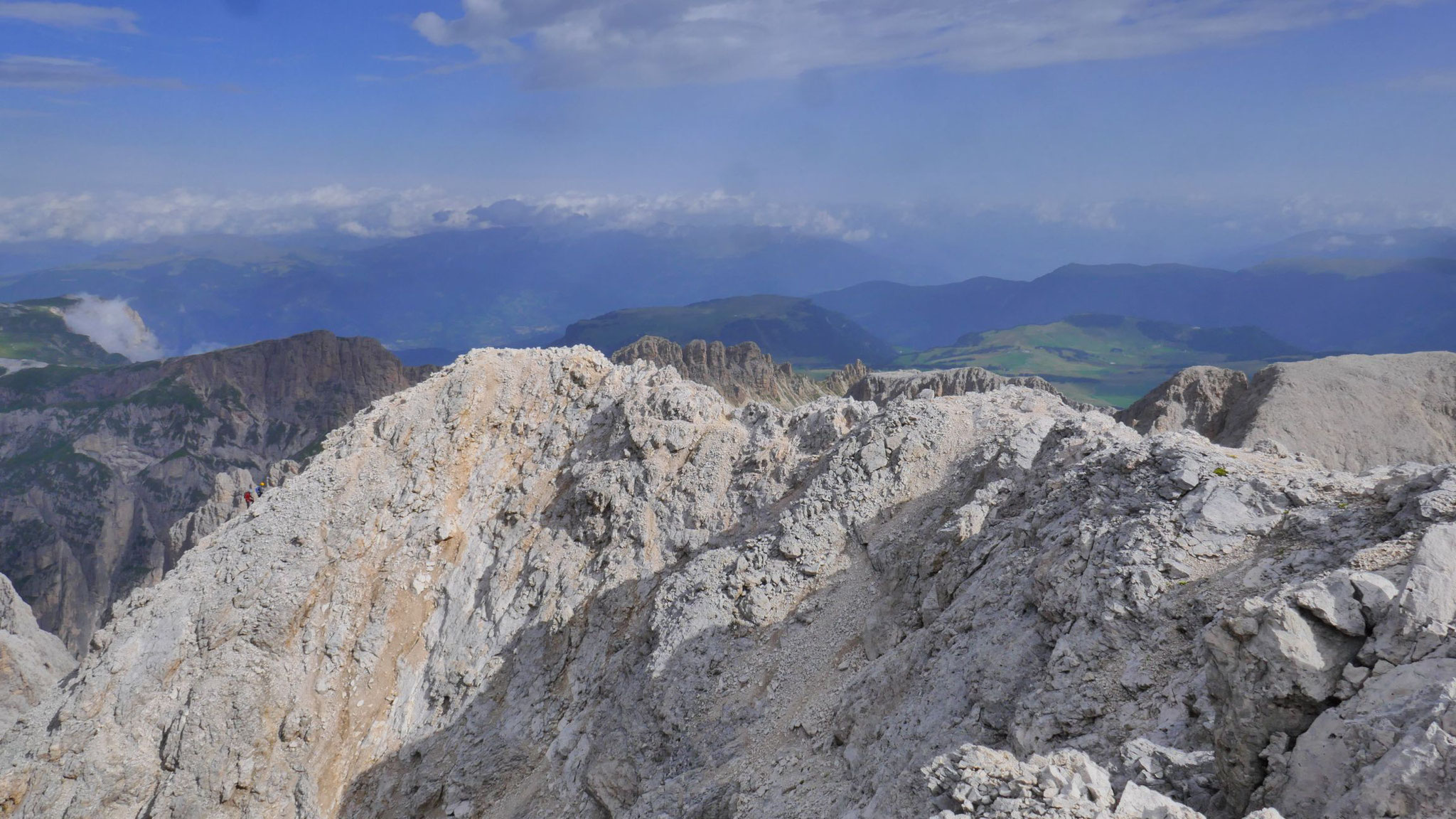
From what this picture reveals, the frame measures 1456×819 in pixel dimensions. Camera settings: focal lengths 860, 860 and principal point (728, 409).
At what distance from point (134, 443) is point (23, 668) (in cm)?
11062

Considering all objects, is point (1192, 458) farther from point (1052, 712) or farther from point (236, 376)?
point (236, 376)

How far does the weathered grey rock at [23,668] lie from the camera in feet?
179

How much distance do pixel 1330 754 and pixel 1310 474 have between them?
8285 mm

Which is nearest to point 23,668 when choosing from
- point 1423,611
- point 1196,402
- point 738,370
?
point 1423,611

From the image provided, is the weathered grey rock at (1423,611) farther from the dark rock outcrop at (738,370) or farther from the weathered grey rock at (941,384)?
the dark rock outcrop at (738,370)

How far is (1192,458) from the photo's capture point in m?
17.2

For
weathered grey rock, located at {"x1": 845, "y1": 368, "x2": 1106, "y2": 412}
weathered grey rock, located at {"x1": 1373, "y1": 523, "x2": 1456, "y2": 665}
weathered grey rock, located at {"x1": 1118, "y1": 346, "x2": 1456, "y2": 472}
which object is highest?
weathered grey rock, located at {"x1": 1373, "y1": 523, "x2": 1456, "y2": 665}

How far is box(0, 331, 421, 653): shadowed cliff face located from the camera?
114125 millimetres

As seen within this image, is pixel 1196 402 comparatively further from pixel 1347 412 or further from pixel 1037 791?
pixel 1037 791

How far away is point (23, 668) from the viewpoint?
57000 mm

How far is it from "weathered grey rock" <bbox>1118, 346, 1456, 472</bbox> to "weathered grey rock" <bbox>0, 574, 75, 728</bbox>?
76.7 meters

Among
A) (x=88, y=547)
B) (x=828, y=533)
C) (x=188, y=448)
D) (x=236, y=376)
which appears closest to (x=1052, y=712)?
(x=828, y=533)

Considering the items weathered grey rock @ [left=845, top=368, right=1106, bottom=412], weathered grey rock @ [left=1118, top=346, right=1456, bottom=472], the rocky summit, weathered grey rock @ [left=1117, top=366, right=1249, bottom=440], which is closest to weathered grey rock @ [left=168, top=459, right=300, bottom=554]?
the rocky summit

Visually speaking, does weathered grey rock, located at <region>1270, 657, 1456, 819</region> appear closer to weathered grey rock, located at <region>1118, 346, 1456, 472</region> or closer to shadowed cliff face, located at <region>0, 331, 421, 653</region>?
weathered grey rock, located at <region>1118, 346, 1456, 472</region>
